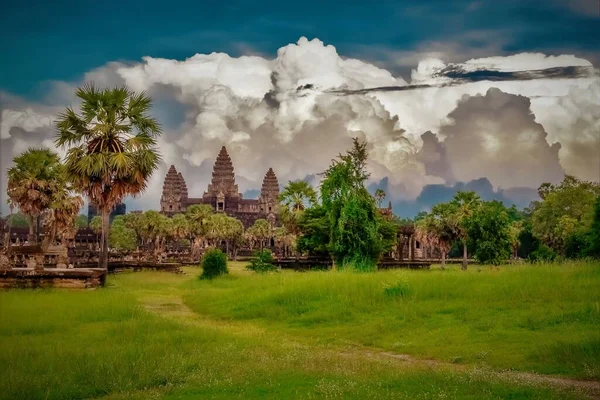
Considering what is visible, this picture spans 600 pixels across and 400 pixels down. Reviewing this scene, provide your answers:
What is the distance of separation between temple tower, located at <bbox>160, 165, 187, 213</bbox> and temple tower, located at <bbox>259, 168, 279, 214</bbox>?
20.9 metres

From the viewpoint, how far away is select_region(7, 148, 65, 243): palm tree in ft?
125

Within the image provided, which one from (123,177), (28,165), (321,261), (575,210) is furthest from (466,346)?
(575,210)

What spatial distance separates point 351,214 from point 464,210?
22.7m

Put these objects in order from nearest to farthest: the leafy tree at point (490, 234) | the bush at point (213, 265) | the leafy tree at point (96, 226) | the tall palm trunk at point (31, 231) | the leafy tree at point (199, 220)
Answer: the bush at point (213, 265)
the tall palm trunk at point (31, 231)
the leafy tree at point (490, 234)
the leafy tree at point (199, 220)
the leafy tree at point (96, 226)

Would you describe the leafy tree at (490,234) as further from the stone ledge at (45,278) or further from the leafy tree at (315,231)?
the stone ledge at (45,278)

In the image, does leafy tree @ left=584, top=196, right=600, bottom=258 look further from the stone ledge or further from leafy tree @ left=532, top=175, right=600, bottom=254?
the stone ledge

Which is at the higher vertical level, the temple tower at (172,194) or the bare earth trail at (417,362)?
the temple tower at (172,194)

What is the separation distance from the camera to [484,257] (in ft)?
175

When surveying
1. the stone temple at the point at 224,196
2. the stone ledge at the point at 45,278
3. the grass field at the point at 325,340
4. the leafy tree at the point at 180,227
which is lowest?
the grass field at the point at 325,340

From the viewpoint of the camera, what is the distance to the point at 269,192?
169500 mm

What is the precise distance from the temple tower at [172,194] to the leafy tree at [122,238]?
70642mm

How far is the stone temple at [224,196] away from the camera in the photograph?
167500 mm

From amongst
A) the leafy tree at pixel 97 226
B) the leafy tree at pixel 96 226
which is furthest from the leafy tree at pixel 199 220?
the leafy tree at pixel 96 226

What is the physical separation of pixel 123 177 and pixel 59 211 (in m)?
15.9
